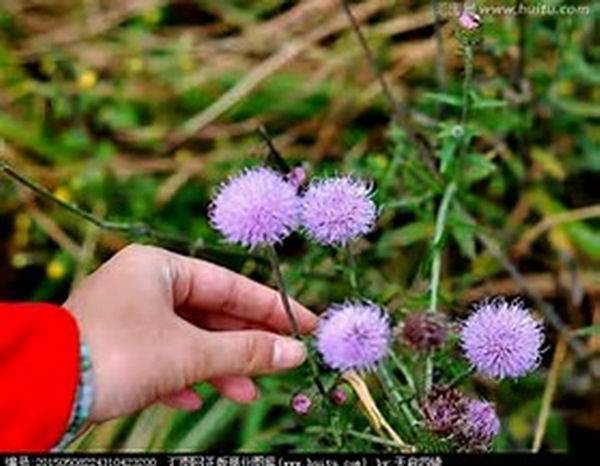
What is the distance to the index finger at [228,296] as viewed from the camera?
0.86m

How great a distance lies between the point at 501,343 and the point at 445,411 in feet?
0.15

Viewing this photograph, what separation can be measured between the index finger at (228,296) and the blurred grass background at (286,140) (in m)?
0.15

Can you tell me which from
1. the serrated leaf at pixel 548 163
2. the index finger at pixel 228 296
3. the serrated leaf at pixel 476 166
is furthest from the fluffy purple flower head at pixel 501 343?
the serrated leaf at pixel 548 163

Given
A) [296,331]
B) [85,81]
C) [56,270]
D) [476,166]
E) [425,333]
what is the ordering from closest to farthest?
[425,333] < [296,331] < [476,166] < [56,270] < [85,81]

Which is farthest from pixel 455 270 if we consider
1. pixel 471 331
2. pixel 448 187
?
pixel 471 331

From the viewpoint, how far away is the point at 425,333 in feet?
2.44

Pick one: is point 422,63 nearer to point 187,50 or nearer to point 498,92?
point 498,92

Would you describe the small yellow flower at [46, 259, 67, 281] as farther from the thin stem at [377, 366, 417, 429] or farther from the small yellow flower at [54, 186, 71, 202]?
the thin stem at [377, 366, 417, 429]

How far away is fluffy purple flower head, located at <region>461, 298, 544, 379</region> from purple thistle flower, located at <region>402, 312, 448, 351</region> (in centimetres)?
3

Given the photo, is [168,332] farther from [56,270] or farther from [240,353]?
[56,270]

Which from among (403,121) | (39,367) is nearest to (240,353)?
(39,367)

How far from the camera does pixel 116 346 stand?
0.78m

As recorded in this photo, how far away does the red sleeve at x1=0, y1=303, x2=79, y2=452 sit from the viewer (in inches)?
30.0

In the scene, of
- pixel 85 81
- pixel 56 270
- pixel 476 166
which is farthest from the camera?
pixel 85 81
